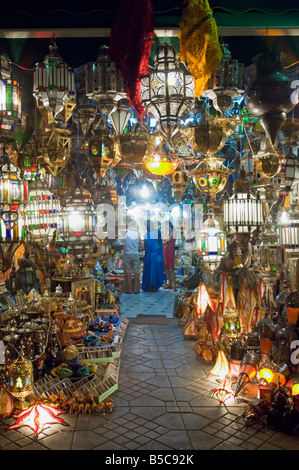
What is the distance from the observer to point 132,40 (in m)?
2.69

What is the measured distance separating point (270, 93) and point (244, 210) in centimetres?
274

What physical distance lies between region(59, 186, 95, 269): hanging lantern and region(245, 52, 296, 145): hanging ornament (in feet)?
10.2

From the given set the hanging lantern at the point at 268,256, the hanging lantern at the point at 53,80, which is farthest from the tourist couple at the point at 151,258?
the hanging lantern at the point at 53,80

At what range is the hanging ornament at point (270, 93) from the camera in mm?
2594

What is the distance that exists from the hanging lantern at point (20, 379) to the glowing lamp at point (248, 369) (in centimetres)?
220

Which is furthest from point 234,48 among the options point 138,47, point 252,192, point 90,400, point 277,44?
point 90,400

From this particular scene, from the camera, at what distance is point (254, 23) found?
2.68m

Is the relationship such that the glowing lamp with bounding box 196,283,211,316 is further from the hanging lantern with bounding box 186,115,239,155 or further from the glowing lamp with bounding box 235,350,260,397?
the hanging lantern with bounding box 186,115,239,155

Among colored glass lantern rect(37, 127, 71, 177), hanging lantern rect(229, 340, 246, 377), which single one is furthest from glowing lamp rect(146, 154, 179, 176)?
hanging lantern rect(229, 340, 246, 377)

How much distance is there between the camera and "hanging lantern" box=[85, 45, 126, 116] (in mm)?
3043

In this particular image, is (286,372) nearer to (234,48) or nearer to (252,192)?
(252,192)

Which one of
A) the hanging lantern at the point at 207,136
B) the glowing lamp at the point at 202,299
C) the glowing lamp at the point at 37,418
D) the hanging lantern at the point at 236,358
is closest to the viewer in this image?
the hanging lantern at the point at 207,136

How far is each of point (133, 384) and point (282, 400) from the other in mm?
1917

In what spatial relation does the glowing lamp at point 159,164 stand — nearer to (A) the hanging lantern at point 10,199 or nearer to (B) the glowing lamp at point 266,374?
(A) the hanging lantern at point 10,199
